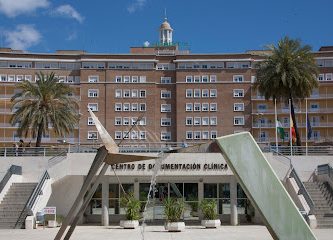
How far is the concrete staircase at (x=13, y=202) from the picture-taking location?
3277cm

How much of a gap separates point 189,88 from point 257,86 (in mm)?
40953

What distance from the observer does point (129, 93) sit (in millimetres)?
96000

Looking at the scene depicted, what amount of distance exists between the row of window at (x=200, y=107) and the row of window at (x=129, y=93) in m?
7.35

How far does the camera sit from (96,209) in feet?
133

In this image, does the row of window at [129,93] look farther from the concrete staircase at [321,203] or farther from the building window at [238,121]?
the concrete staircase at [321,203]

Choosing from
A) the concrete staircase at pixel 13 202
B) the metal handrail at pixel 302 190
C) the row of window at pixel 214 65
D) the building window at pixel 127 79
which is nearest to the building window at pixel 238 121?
the row of window at pixel 214 65

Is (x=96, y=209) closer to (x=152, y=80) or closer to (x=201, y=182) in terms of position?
(x=201, y=182)

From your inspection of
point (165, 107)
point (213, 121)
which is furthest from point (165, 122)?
point (213, 121)

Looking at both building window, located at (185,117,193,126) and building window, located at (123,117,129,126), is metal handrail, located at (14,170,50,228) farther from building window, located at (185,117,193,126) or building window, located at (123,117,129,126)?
building window, located at (185,117,193,126)

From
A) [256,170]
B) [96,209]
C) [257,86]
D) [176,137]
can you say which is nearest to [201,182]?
[96,209]

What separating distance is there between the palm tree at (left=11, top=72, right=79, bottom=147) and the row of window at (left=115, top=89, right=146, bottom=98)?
128 feet

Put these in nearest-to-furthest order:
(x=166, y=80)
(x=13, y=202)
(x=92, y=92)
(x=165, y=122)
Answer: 1. (x=13, y=202)
2. (x=92, y=92)
3. (x=165, y=122)
4. (x=166, y=80)

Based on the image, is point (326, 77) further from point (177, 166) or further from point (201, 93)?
point (177, 166)

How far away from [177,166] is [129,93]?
59.6 meters
